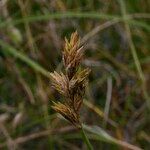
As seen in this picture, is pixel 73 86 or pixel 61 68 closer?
pixel 73 86

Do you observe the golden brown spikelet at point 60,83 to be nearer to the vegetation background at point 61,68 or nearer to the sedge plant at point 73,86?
the sedge plant at point 73,86

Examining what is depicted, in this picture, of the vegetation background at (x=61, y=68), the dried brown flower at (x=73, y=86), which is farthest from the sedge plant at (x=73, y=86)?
the vegetation background at (x=61, y=68)

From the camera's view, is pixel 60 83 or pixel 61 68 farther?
pixel 61 68

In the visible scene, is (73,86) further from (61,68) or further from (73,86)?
(61,68)

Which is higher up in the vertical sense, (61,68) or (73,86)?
(61,68)

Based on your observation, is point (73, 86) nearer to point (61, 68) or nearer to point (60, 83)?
point (60, 83)

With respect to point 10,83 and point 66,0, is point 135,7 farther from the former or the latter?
point 10,83

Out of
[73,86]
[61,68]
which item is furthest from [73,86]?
[61,68]

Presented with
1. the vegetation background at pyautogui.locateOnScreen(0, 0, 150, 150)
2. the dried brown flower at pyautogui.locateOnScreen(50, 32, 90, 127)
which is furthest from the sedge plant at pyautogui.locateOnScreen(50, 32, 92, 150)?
the vegetation background at pyautogui.locateOnScreen(0, 0, 150, 150)

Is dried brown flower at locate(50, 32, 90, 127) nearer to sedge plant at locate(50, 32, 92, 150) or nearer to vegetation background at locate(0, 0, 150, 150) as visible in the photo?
sedge plant at locate(50, 32, 92, 150)
